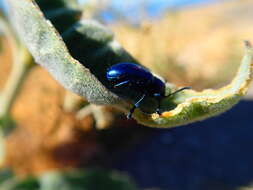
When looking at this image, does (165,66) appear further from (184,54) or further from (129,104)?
(129,104)

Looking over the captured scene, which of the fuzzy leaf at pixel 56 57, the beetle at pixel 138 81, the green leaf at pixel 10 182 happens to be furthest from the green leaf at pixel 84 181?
the fuzzy leaf at pixel 56 57

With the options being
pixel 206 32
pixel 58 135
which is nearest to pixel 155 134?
pixel 58 135

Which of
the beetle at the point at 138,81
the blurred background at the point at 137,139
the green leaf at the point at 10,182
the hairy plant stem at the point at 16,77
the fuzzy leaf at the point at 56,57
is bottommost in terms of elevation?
the blurred background at the point at 137,139

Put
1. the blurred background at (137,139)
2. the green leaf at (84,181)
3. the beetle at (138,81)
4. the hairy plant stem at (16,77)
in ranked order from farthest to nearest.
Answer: the blurred background at (137,139), the green leaf at (84,181), the hairy plant stem at (16,77), the beetle at (138,81)

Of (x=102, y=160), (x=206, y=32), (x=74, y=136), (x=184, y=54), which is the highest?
(x=74, y=136)

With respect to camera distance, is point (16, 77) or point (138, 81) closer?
point (138, 81)

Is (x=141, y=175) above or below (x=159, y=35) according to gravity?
below

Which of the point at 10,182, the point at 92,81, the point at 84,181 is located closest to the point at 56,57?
the point at 92,81

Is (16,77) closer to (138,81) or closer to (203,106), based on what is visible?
(138,81)

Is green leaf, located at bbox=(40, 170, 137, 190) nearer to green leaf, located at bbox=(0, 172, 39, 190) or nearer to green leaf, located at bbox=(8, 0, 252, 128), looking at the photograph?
green leaf, located at bbox=(0, 172, 39, 190)

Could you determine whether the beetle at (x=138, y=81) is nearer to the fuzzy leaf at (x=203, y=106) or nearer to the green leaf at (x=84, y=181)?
the fuzzy leaf at (x=203, y=106)

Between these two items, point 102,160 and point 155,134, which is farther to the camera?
point 155,134
